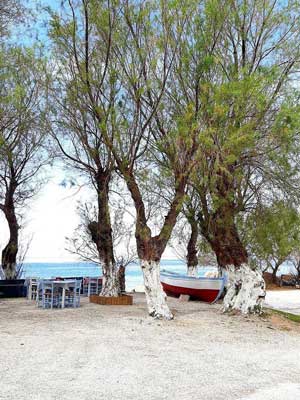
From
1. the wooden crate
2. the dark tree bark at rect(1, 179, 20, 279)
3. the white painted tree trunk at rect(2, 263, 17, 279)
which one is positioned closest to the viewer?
the wooden crate

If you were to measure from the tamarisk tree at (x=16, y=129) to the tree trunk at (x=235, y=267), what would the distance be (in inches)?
245

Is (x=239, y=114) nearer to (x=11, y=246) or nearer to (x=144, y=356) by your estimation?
(x=144, y=356)

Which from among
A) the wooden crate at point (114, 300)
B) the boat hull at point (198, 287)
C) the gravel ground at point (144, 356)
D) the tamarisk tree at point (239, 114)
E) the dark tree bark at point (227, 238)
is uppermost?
the tamarisk tree at point (239, 114)

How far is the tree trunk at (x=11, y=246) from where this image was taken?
1889 cm

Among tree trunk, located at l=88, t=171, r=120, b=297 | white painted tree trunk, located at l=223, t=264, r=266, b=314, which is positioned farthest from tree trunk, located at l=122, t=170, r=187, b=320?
tree trunk, located at l=88, t=171, r=120, b=297

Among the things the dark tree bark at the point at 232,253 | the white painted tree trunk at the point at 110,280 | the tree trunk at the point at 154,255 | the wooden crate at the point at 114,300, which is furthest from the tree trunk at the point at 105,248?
the tree trunk at the point at 154,255

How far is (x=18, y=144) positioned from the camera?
58.3ft

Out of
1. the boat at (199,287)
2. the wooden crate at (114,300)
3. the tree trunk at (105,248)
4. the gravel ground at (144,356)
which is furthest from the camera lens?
the boat at (199,287)

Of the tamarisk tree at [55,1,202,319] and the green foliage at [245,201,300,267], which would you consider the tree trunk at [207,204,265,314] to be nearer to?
the green foliage at [245,201,300,267]

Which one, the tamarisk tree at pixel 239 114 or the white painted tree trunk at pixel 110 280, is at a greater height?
the tamarisk tree at pixel 239 114

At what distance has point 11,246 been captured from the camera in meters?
19.0

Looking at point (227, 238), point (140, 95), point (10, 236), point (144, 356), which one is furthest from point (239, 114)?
point (10, 236)

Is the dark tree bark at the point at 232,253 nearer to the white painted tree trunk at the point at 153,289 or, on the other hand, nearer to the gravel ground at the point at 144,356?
the gravel ground at the point at 144,356

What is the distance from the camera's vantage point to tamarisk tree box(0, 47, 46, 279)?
13.1 metres
